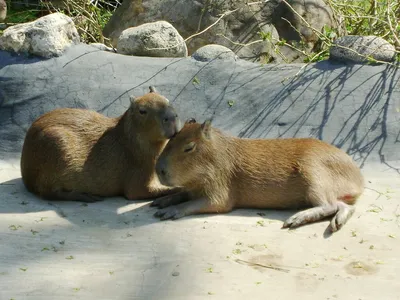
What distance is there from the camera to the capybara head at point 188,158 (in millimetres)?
5973

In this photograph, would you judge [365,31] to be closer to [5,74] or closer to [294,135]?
[294,135]

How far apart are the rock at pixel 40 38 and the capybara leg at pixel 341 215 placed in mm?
3788

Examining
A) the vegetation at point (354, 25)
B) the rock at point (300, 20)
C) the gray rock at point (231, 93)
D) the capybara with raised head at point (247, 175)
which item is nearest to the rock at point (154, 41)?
the gray rock at point (231, 93)

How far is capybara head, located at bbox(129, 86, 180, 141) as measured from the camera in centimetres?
622

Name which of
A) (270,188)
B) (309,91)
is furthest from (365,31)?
(270,188)

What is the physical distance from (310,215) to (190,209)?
973 millimetres

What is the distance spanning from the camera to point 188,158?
600 cm

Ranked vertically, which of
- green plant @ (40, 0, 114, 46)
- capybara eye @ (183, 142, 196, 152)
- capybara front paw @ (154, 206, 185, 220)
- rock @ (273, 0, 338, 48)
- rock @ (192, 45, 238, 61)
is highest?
rock @ (273, 0, 338, 48)

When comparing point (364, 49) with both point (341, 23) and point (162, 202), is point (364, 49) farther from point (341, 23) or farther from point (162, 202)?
point (162, 202)

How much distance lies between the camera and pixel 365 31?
29.5 feet

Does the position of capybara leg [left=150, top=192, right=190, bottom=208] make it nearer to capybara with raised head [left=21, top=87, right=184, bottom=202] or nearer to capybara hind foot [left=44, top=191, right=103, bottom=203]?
capybara with raised head [left=21, top=87, right=184, bottom=202]

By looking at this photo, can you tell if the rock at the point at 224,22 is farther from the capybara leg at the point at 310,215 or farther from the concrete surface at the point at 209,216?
the capybara leg at the point at 310,215

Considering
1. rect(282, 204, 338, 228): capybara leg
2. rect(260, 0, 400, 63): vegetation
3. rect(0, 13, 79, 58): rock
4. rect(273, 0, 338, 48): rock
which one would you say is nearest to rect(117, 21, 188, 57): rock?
rect(0, 13, 79, 58): rock

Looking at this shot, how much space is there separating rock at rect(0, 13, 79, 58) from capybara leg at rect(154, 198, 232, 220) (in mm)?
2906
